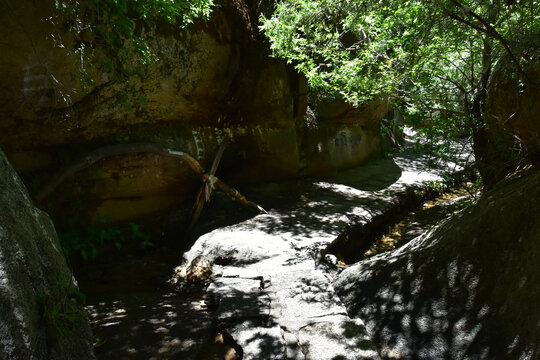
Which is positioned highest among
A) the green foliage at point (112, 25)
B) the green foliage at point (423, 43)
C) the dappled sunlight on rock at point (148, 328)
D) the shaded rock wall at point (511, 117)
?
the green foliage at point (112, 25)

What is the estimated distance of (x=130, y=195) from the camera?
7328 millimetres

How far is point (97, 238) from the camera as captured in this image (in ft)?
21.6

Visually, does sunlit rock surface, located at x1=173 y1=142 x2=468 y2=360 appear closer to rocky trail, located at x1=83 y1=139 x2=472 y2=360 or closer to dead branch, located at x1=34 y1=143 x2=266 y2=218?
rocky trail, located at x1=83 y1=139 x2=472 y2=360

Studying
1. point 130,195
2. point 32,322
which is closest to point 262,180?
point 130,195

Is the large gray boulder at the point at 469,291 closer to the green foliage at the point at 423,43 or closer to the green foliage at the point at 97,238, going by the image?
the green foliage at the point at 423,43

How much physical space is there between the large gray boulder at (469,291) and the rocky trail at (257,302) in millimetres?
287

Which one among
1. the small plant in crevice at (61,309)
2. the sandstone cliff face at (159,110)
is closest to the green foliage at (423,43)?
the sandstone cliff face at (159,110)

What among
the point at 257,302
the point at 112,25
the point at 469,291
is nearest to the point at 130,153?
the point at 112,25

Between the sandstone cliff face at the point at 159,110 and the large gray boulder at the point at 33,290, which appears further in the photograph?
the sandstone cliff face at the point at 159,110

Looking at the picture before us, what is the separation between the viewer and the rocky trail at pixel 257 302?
319cm

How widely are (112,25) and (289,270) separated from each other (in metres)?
4.03

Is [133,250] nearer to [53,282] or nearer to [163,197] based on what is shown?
[163,197]

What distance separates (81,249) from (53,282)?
13.9ft

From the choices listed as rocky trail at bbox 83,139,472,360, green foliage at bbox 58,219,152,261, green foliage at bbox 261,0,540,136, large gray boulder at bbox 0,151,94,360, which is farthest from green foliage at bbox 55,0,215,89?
rocky trail at bbox 83,139,472,360
